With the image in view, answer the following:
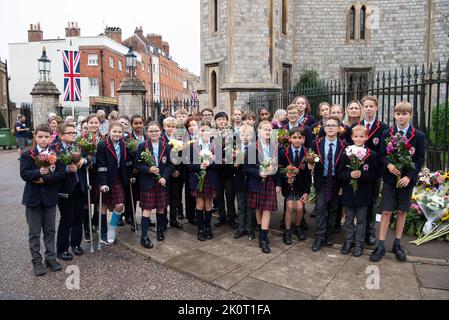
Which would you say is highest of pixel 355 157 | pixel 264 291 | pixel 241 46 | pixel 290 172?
pixel 241 46

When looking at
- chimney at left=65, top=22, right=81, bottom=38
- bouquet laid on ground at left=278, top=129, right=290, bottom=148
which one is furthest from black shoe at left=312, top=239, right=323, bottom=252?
chimney at left=65, top=22, right=81, bottom=38

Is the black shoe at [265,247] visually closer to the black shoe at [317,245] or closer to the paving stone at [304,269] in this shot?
the paving stone at [304,269]

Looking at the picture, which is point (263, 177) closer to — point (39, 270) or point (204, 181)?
point (204, 181)

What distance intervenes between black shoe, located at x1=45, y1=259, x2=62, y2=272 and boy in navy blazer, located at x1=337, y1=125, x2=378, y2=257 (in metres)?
3.83

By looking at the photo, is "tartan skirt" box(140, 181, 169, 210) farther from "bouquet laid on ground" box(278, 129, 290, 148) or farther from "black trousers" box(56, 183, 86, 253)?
"bouquet laid on ground" box(278, 129, 290, 148)

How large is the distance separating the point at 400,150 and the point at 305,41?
626 inches

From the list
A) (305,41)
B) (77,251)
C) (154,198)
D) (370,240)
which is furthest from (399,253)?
(305,41)

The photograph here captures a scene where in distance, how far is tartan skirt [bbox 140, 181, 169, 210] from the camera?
565 centimetres

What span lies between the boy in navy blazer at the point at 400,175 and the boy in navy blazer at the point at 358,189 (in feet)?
0.63

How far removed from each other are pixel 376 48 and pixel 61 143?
1817cm

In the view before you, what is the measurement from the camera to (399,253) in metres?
4.91

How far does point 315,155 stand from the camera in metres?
5.17

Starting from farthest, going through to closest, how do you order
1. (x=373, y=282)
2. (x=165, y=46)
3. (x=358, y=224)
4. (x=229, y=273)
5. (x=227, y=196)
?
(x=165, y=46), (x=227, y=196), (x=358, y=224), (x=229, y=273), (x=373, y=282)
